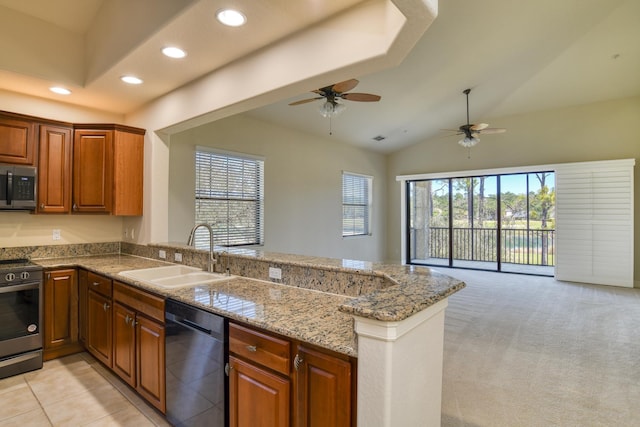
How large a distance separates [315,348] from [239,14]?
1875 millimetres

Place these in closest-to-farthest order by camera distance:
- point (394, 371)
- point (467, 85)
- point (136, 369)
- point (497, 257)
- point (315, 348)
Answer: point (394, 371) → point (315, 348) → point (136, 369) → point (467, 85) → point (497, 257)

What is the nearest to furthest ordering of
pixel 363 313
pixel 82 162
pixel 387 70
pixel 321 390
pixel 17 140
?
pixel 363 313 → pixel 321 390 → pixel 17 140 → pixel 82 162 → pixel 387 70

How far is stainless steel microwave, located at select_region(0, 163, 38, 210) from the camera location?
294cm

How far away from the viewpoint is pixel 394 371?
1094 mm

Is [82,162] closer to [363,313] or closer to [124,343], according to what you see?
[124,343]

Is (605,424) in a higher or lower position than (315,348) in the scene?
lower

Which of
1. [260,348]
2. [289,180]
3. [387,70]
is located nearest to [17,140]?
[260,348]

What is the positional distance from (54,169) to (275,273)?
2638mm

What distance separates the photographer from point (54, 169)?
3.27 m

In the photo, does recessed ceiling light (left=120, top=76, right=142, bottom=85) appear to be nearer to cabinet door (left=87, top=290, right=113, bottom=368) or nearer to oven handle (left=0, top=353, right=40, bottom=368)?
cabinet door (left=87, top=290, right=113, bottom=368)

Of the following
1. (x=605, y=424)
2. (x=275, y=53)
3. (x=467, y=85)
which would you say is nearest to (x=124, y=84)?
(x=275, y=53)

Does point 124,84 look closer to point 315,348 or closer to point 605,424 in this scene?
point 315,348

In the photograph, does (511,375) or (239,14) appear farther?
(511,375)

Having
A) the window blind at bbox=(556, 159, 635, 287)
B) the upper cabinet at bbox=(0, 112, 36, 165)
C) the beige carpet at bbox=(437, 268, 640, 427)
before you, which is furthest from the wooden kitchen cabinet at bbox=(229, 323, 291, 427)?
the window blind at bbox=(556, 159, 635, 287)
